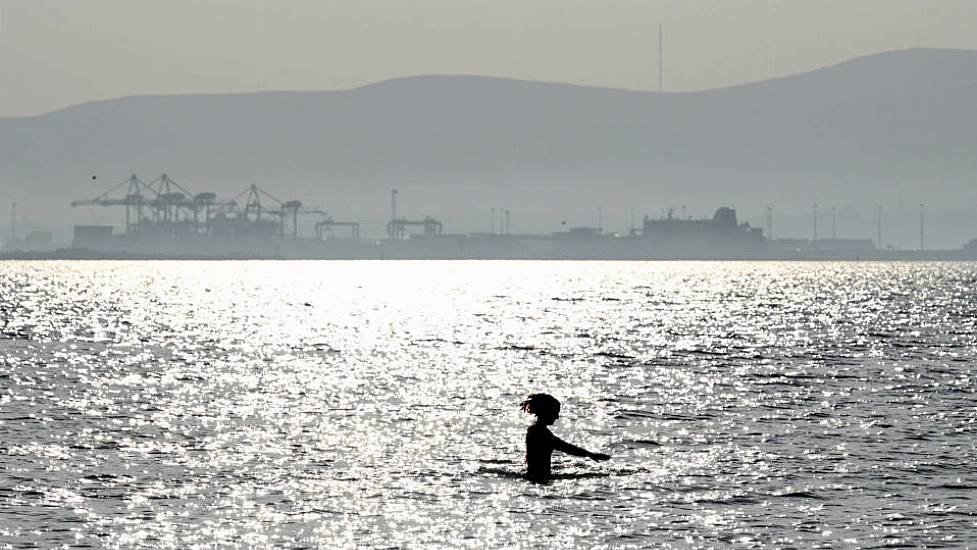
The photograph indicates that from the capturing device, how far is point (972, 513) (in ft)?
100

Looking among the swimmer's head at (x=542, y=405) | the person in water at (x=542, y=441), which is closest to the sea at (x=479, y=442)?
the person in water at (x=542, y=441)

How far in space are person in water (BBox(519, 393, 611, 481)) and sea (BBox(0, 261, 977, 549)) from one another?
47 centimetres

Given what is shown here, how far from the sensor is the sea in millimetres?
28531

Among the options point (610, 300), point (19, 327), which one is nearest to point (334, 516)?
point (19, 327)

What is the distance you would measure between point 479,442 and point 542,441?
921 cm

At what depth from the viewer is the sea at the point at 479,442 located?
93.6 ft

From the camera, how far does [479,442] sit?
4144cm

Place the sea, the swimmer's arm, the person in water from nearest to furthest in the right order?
the sea, the person in water, the swimmer's arm

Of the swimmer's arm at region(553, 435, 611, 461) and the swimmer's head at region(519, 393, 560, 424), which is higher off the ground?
the swimmer's head at region(519, 393, 560, 424)

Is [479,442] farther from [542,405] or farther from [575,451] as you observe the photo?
[542,405]

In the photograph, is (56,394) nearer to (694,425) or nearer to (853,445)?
(694,425)

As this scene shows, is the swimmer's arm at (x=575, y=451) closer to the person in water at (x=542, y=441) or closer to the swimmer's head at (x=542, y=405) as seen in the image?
the person in water at (x=542, y=441)

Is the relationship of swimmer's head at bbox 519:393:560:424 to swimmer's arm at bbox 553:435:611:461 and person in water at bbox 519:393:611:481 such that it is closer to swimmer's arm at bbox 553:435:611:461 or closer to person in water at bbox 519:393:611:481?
person in water at bbox 519:393:611:481

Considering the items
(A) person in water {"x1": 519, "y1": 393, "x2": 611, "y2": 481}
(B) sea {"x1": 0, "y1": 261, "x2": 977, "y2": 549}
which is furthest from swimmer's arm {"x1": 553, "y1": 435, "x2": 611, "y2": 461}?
(B) sea {"x1": 0, "y1": 261, "x2": 977, "y2": 549}
